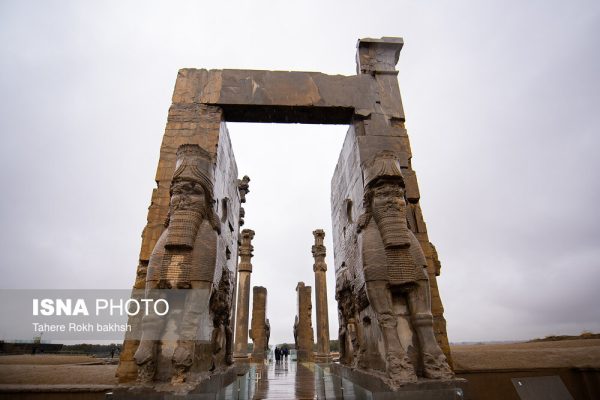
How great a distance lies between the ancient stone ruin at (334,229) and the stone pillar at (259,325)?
12480 mm

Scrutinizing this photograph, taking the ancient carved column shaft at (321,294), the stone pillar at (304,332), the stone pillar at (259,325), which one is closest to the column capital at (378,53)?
the ancient carved column shaft at (321,294)

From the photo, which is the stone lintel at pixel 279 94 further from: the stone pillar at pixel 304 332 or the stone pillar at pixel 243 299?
the stone pillar at pixel 304 332

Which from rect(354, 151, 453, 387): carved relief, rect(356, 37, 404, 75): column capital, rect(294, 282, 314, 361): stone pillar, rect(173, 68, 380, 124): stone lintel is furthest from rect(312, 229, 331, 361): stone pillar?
rect(354, 151, 453, 387): carved relief

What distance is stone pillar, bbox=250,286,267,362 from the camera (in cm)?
1748

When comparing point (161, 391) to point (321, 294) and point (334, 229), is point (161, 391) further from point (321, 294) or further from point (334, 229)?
point (321, 294)

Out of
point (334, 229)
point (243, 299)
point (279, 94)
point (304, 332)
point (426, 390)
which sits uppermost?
point (279, 94)

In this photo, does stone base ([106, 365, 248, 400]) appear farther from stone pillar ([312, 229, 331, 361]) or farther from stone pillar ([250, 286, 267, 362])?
stone pillar ([250, 286, 267, 362])

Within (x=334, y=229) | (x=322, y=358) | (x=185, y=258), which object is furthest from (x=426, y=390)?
(x=322, y=358)

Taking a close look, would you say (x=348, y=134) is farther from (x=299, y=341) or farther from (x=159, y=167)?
Result: (x=299, y=341)

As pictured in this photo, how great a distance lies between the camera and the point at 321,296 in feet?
55.3

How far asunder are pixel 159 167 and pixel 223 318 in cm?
265

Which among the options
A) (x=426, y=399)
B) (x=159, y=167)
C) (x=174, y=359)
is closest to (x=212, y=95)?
(x=159, y=167)

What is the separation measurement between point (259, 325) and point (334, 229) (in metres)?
12.9

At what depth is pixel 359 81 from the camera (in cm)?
619
